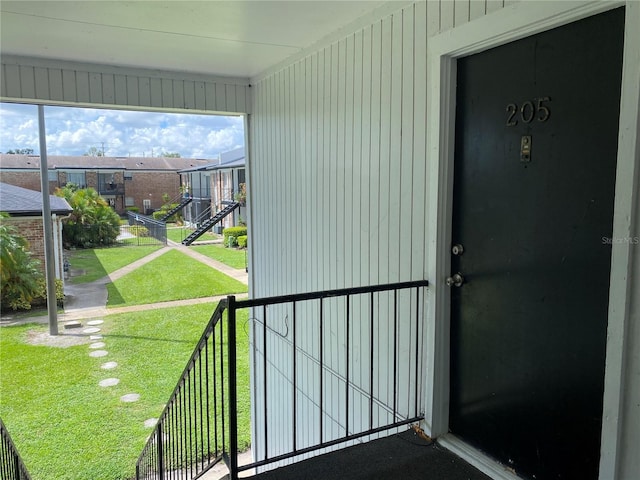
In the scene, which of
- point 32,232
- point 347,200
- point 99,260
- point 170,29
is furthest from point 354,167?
point 99,260

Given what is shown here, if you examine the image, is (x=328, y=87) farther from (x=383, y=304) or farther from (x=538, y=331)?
(x=538, y=331)

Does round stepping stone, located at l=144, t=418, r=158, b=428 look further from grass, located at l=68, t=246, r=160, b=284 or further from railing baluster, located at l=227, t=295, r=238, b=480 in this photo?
grass, located at l=68, t=246, r=160, b=284

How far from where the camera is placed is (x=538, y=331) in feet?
5.98

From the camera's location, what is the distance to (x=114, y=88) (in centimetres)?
374

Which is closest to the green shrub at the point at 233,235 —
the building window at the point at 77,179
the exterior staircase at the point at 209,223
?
the exterior staircase at the point at 209,223

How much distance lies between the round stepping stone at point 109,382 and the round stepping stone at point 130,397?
54 cm

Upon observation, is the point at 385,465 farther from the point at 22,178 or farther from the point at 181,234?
the point at 181,234

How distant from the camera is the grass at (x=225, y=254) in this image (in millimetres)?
15894

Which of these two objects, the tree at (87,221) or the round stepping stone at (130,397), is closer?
the round stepping stone at (130,397)

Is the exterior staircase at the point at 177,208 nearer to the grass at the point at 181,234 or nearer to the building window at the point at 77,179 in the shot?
the grass at the point at 181,234

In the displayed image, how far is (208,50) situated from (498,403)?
9.52 feet

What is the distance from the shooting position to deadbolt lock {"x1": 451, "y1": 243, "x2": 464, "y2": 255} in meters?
2.16

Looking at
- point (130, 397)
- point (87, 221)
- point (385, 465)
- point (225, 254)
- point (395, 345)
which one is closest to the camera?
point (385, 465)

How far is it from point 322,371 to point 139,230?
17.3 meters
